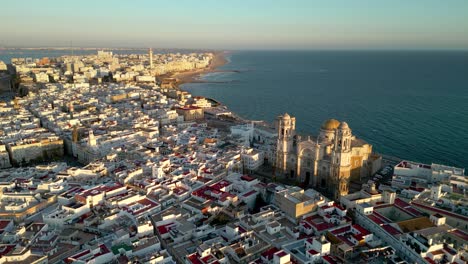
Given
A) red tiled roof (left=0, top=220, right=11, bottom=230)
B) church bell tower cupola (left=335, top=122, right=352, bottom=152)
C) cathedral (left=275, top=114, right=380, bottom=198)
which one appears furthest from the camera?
cathedral (left=275, top=114, right=380, bottom=198)

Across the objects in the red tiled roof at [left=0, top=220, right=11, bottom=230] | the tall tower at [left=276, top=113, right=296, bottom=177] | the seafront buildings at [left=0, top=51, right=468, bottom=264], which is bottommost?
the red tiled roof at [left=0, top=220, right=11, bottom=230]

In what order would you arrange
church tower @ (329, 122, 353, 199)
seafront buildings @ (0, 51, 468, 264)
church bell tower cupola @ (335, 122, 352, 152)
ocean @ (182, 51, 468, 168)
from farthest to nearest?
ocean @ (182, 51, 468, 168), church tower @ (329, 122, 353, 199), church bell tower cupola @ (335, 122, 352, 152), seafront buildings @ (0, 51, 468, 264)

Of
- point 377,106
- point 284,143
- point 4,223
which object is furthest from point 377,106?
point 4,223

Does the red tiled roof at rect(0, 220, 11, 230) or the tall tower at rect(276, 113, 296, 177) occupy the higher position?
the tall tower at rect(276, 113, 296, 177)

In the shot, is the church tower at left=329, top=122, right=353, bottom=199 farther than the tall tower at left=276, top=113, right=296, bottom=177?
No

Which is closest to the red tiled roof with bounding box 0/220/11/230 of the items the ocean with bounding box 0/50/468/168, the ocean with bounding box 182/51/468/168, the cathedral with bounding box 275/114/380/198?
the cathedral with bounding box 275/114/380/198

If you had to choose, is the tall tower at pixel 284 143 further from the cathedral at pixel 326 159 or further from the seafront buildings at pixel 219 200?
the seafront buildings at pixel 219 200

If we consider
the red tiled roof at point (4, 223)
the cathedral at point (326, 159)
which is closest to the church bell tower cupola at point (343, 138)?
the cathedral at point (326, 159)

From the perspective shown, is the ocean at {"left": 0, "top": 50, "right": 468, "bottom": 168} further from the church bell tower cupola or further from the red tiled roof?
the red tiled roof
